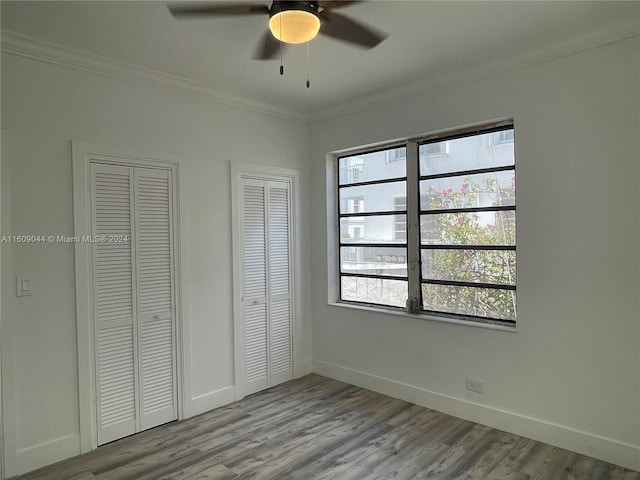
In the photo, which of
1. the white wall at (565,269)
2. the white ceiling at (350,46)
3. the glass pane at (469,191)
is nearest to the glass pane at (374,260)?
the glass pane at (469,191)

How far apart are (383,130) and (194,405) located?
2.94 m

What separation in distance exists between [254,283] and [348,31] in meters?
2.36

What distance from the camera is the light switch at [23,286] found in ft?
8.54

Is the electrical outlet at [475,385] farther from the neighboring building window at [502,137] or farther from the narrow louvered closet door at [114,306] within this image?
the narrow louvered closet door at [114,306]

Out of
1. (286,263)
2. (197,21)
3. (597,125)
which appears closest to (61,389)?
(286,263)

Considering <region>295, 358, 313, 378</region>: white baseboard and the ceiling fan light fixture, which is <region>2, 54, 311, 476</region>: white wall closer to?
<region>295, 358, 313, 378</region>: white baseboard

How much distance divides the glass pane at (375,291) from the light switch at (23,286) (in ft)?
8.99

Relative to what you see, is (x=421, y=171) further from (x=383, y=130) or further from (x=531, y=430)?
(x=531, y=430)

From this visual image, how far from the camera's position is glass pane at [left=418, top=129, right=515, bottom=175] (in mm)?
3168

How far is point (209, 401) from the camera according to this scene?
3.56 metres

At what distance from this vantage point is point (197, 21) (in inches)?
96.0

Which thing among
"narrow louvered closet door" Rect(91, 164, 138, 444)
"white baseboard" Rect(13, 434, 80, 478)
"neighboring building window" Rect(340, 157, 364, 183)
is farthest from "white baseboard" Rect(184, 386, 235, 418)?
"neighboring building window" Rect(340, 157, 364, 183)

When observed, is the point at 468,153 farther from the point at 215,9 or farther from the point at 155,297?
the point at 155,297

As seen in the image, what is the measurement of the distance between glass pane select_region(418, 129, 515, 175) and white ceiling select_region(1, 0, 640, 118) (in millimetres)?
499
